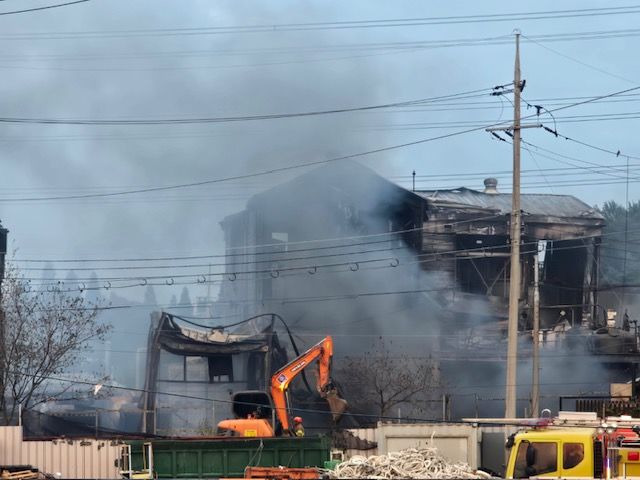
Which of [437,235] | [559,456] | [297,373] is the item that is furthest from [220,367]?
[559,456]

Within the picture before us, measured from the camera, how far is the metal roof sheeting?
4541 cm

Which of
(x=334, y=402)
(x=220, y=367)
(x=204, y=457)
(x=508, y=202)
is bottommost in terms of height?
(x=204, y=457)

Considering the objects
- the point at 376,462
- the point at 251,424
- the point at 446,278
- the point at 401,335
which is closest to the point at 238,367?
the point at 401,335

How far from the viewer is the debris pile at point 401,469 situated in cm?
1609

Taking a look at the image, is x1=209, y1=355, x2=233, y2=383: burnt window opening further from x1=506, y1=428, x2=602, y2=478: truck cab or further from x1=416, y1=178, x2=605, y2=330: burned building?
x1=506, y1=428, x2=602, y2=478: truck cab

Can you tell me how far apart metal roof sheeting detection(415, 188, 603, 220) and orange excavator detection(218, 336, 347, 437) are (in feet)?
57.0

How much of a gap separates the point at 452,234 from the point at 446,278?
6.40 feet

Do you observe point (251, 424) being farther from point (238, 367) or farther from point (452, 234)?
point (452, 234)

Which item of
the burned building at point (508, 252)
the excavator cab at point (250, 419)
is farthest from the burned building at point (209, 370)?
the burned building at point (508, 252)

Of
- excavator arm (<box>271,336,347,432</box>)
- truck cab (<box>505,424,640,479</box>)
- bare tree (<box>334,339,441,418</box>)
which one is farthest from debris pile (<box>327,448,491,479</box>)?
bare tree (<box>334,339,441,418</box>)

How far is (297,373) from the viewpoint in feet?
91.9

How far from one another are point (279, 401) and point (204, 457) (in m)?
6.38

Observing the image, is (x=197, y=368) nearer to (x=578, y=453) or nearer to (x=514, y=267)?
(x=514, y=267)

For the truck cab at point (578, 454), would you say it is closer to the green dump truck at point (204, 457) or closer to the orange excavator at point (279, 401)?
the green dump truck at point (204, 457)
